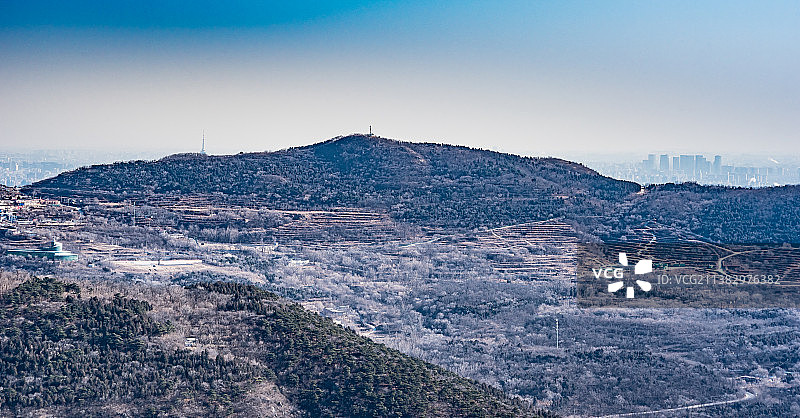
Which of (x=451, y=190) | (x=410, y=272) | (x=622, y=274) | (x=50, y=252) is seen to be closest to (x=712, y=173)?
(x=451, y=190)

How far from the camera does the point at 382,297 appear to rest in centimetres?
5994

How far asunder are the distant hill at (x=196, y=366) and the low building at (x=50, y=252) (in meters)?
18.9

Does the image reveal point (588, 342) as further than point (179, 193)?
No

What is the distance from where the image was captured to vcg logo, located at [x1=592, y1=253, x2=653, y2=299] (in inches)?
2052

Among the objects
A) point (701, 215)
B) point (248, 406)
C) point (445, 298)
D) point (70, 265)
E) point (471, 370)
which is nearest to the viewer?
point (248, 406)

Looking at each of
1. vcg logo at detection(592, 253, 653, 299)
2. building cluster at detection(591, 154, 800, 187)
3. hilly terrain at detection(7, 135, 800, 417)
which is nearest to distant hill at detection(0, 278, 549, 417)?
hilly terrain at detection(7, 135, 800, 417)

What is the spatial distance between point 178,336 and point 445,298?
26.6 meters

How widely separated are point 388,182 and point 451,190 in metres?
5.10

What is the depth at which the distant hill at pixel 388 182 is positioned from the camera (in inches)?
2886

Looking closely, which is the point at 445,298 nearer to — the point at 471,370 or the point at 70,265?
the point at 471,370

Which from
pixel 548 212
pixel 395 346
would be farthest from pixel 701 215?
pixel 395 346

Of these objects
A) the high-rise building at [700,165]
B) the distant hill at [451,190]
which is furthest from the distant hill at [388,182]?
the high-rise building at [700,165]

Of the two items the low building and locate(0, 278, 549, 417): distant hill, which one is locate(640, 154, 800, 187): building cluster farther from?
locate(0, 278, 549, 417): distant hill

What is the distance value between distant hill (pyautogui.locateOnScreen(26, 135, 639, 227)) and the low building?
14.9 metres
